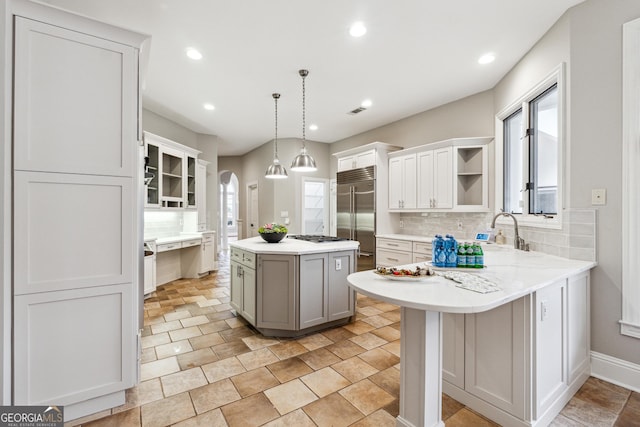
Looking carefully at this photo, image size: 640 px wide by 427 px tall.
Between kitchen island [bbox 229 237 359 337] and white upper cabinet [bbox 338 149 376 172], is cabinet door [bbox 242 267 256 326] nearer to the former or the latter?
kitchen island [bbox 229 237 359 337]

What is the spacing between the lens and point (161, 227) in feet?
17.0

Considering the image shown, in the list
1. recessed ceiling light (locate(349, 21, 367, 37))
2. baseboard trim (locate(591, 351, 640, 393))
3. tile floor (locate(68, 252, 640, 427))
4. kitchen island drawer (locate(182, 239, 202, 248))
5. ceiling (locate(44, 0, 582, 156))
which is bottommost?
tile floor (locate(68, 252, 640, 427))

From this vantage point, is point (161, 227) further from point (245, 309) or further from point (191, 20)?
point (191, 20)

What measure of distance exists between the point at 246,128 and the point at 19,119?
4602mm

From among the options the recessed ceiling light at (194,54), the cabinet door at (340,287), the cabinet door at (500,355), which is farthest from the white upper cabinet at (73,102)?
the cabinet door at (500,355)

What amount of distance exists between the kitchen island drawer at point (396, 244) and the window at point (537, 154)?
141 cm

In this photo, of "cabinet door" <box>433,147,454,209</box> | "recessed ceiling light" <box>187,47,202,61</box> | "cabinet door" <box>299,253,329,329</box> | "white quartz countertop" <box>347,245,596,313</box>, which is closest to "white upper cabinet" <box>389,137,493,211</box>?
"cabinet door" <box>433,147,454,209</box>

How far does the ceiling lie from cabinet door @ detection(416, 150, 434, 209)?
88cm

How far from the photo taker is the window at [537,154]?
2621mm

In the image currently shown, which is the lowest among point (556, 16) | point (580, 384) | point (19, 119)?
point (580, 384)

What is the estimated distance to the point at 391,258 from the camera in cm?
482

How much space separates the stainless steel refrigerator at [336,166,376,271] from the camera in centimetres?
516

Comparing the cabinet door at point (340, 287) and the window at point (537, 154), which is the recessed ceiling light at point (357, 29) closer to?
the window at point (537, 154)

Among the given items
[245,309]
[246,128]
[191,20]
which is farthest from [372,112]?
[245,309]
